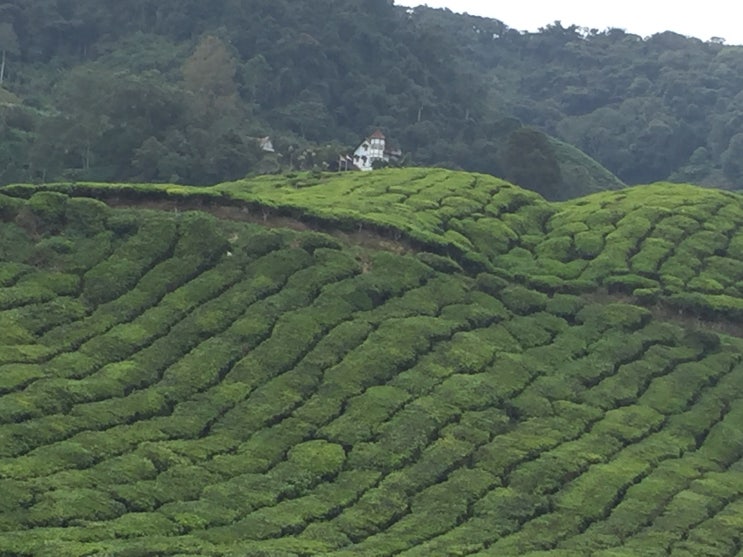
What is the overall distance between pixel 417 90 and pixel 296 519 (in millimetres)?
72709

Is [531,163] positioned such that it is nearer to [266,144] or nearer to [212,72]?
[266,144]

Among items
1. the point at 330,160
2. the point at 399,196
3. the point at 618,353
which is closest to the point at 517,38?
the point at 330,160

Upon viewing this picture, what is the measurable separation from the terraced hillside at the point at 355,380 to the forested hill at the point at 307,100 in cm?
2368

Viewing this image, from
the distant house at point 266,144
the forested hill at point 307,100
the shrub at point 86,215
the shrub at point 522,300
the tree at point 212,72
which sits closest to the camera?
the shrub at point 86,215

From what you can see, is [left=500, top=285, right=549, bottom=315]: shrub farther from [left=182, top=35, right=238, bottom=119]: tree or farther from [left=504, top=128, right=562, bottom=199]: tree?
[left=182, top=35, right=238, bottom=119]: tree

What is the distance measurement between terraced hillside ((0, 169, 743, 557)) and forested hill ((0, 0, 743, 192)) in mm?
23677

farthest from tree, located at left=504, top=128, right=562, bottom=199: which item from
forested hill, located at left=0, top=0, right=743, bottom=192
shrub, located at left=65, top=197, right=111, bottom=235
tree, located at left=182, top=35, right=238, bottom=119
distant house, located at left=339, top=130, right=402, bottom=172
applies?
shrub, located at left=65, top=197, right=111, bottom=235

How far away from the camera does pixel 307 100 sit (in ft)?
286

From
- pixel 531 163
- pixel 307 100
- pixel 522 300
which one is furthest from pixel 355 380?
pixel 307 100

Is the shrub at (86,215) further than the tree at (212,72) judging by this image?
No

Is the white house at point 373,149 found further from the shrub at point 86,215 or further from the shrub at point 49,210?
the shrub at point 49,210

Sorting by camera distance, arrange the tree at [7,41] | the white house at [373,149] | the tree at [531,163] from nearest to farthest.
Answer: the tree at [531,163]
the white house at [373,149]
the tree at [7,41]

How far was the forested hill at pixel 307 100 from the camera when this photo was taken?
5894 centimetres

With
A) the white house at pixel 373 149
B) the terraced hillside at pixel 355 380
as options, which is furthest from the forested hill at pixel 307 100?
the terraced hillside at pixel 355 380
